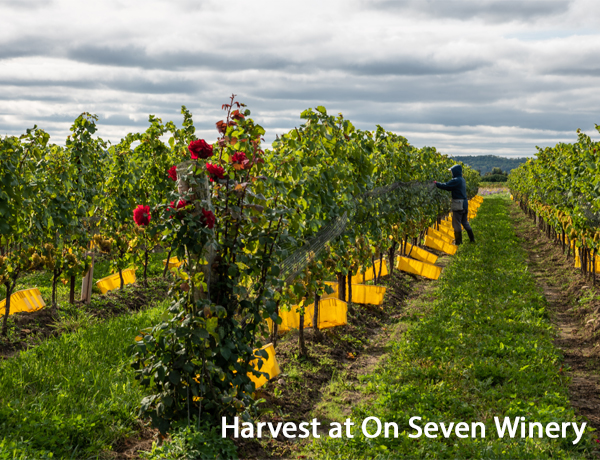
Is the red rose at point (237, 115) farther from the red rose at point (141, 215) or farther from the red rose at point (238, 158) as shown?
the red rose at point (141, 215)

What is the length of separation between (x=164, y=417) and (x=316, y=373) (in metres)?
1.86

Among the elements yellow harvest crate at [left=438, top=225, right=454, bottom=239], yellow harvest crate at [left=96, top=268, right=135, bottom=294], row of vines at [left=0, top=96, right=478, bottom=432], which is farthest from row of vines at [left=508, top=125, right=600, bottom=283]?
yellow harvest crate at [left=96, top=268, right=135, bottom=294]

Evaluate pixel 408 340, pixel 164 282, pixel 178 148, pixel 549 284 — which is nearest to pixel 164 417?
pixel 408 340

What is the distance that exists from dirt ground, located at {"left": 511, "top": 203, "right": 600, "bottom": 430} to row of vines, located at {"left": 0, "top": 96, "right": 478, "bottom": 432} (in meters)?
2.48

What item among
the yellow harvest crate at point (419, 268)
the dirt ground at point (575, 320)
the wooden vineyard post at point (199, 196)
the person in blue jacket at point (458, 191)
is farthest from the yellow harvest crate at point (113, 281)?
the dirt ground at point (575, 320)

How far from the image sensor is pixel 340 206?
513cm

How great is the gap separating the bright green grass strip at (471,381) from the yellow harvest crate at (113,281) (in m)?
4.96

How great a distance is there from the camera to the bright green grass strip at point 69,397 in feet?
10.3

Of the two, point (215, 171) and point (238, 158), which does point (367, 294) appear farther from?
point (215, 171)

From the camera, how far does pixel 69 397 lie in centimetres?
368

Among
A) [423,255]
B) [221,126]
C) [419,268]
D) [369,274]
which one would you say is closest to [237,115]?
[221,126]

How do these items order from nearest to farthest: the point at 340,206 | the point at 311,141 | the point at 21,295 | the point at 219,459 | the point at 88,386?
the point at 219,459 < the point at 88,386 < the point at 311,141 < the point at 340,206 < the point at 21,295

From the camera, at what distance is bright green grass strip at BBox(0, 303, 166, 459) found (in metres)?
3.15

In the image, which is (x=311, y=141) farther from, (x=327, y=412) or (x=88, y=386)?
(x=88, y=386)
